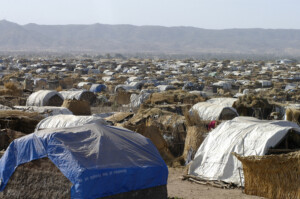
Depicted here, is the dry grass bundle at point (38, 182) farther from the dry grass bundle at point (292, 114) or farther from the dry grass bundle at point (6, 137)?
the dry grass bundle at point (292, 114)

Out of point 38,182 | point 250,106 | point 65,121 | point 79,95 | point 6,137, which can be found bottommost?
point 79,95

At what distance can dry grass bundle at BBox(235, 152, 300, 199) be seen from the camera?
378 inches

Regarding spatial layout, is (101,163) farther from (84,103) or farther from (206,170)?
(84,103)

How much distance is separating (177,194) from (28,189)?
11.6 feet

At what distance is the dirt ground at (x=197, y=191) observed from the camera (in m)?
10.3

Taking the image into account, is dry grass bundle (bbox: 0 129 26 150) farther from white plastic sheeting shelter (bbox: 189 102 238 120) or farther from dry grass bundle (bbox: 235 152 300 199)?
white plastic sheeting shelter (bbox: 189 102 238 120)

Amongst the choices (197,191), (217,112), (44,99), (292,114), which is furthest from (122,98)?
(197,191)

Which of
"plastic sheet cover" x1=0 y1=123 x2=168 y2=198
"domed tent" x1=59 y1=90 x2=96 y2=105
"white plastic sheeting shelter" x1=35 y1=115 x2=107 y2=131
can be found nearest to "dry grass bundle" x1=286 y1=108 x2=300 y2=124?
"white plastic sheeting shelter" x1=35 y1=115 x2=107 y2=131

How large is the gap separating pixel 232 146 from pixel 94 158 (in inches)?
185

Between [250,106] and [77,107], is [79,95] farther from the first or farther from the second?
[250,106]

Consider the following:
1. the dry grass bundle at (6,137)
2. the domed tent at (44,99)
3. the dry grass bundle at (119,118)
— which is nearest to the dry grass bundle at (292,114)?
the dry grass bundle at (119,118)

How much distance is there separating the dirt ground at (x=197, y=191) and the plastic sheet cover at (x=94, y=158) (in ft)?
6.42

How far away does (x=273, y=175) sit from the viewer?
9.99 metres

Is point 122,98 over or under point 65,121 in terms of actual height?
under
